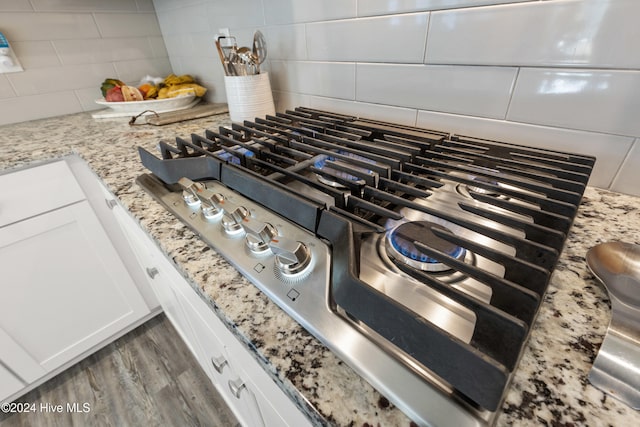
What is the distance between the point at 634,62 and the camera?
43 centimetres

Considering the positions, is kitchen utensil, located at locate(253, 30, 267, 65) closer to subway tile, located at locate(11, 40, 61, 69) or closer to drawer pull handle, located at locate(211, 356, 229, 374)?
drawer pull handle, located at locate(211, 356, 229, 374)

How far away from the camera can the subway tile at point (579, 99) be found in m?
0.45

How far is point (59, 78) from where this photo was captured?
4.23 ft

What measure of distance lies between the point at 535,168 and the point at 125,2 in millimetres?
1837

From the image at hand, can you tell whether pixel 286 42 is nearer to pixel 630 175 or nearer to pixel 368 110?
pixel 368 110

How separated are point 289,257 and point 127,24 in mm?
1742

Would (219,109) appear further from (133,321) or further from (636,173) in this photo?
(636,173)

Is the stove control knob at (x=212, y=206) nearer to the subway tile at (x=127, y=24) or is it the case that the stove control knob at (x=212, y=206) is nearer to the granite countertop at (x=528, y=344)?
the granite countertop at (x=528, y=344)

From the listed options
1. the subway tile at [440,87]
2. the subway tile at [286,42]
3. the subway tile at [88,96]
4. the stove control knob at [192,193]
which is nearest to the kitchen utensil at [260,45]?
the subway tile at [286,42]

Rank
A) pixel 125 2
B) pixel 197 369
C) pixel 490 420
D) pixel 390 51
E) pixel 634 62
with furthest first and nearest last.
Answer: pixel 125 2, pixel 197 369, pixel 390 51, pixel 634 62, pixel 490 420

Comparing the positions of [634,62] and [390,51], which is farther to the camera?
[390,51]

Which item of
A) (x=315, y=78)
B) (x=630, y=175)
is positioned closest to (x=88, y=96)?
(x=315, y=78)

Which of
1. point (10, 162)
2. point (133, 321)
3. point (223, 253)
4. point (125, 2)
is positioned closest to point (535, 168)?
point (223, 253)

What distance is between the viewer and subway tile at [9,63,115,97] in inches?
47.4
